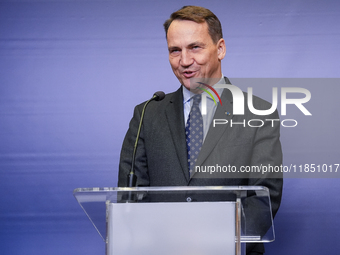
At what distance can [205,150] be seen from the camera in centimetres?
186

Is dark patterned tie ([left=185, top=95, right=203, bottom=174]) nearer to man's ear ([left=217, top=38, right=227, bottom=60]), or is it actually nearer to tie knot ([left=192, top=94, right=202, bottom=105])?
tie knot ([left=192, top=94, right=202, bottom=105])

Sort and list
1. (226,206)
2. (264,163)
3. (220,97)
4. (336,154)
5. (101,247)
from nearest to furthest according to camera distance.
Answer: (226,206)
(264,163)
(220,97)
(336,154)
(101,247)

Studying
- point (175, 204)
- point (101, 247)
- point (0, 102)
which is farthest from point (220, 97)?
point (0, 102)

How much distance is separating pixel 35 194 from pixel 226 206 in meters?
2.02

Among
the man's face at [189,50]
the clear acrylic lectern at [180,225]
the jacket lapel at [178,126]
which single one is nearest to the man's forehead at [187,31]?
the man's face at [189,50]

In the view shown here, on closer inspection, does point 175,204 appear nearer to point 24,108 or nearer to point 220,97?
point 220,97

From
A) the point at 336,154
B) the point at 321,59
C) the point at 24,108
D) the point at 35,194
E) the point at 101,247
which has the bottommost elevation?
the point at 101,247

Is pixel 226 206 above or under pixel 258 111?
under

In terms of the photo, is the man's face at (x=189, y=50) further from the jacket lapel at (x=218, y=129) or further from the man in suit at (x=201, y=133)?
the jacket lapel at (x=218, y=129)

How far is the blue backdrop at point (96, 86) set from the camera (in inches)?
109

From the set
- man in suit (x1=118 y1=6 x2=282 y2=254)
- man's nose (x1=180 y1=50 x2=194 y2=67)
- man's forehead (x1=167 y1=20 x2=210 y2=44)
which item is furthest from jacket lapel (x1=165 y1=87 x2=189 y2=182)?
man's forehead (x1=167 y1=20 x2=210 y2=44)

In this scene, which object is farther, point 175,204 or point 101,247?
point 101,247

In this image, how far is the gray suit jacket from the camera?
1.85 meters

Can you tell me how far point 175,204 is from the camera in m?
1.21
